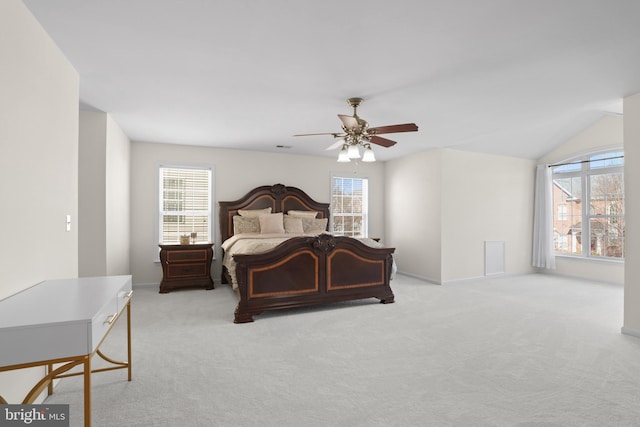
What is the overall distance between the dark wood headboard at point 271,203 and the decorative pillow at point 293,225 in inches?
13.4

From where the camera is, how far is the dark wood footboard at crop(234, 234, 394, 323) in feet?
12.2

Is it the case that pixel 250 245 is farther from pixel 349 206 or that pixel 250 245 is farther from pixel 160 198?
pixel 349 206

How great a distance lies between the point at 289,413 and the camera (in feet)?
6.35

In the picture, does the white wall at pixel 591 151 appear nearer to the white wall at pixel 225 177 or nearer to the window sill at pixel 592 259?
the window sill at pixel 592 259

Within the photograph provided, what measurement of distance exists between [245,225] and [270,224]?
445mm

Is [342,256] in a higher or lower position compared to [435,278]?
higher

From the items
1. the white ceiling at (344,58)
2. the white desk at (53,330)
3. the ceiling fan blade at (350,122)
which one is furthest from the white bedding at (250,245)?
the white desk at (53,330)

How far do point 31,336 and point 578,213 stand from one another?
7966mm

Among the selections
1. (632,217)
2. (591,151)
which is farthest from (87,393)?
(591,151)

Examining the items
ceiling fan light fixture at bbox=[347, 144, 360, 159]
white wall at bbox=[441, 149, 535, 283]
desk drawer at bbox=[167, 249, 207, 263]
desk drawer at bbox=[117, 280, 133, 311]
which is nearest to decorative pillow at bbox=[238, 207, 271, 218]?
Answer: desk drawer at bbox=[167, 249, 207, 263]

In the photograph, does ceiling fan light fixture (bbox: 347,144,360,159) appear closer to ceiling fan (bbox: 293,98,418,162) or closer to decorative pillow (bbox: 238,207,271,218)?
ceiling fan (bbox: 293,98,418,162)

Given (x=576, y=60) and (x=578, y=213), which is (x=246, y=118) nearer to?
(x=576, y=60)

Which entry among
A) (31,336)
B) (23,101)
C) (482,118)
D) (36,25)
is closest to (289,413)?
(31,336)

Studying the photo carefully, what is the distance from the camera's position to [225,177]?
5.89 meters
